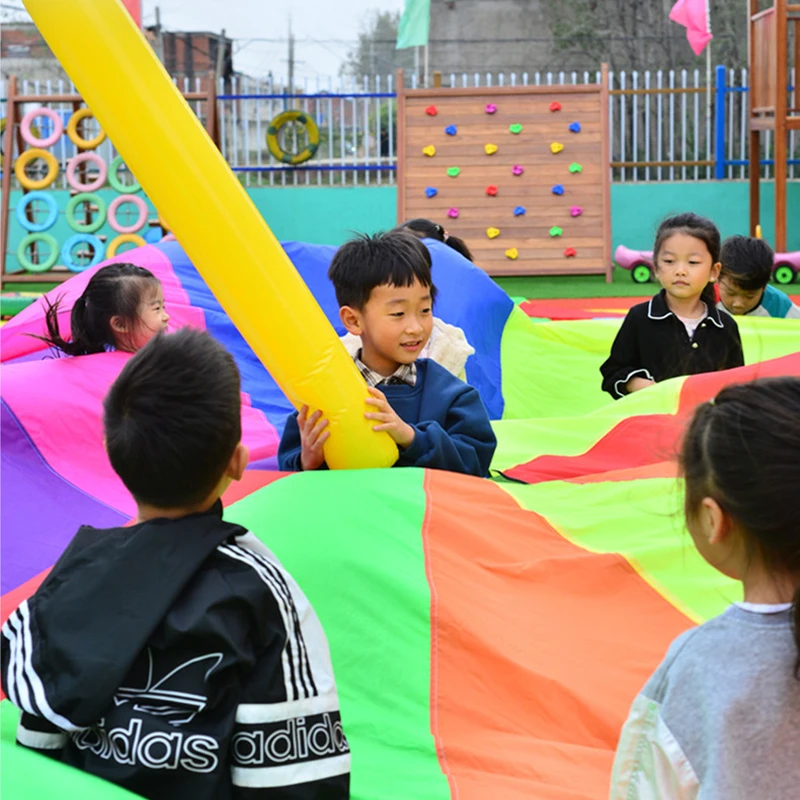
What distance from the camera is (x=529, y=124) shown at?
32.1 feet

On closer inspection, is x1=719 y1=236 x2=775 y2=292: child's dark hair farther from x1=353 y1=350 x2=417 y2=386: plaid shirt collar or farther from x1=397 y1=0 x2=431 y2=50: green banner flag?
x1=397 y1=0 x2=431 y2=50: green banner flag

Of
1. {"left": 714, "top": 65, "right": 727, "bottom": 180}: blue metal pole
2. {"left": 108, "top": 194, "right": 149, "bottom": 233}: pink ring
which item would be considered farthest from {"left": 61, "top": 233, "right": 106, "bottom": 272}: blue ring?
{"left": 714, "top": 65, "right": 727, "bottom": 180}: blue metal pole

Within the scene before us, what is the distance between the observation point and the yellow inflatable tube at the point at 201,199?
1.93 metres

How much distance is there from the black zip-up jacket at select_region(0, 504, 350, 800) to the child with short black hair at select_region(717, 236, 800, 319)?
3298 millimetres

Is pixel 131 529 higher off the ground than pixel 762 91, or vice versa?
pixel 762 91

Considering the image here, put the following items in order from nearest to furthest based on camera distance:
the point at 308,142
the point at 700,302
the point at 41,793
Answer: the point at 41,793, the point at 700,302, the point at 308,142

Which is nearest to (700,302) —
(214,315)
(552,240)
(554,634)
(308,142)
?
(214,315)

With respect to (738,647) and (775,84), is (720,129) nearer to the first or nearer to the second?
(775,84)

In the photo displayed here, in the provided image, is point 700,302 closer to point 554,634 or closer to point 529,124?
point 554,634

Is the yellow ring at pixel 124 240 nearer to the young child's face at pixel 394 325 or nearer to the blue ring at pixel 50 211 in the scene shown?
the blue ring at pixel 50 211

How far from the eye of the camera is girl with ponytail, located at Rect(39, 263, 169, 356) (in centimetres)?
323

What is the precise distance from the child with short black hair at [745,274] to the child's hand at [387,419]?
2.26m

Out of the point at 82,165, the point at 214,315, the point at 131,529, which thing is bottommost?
the point at 131,529

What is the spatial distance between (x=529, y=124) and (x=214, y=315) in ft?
20.7
